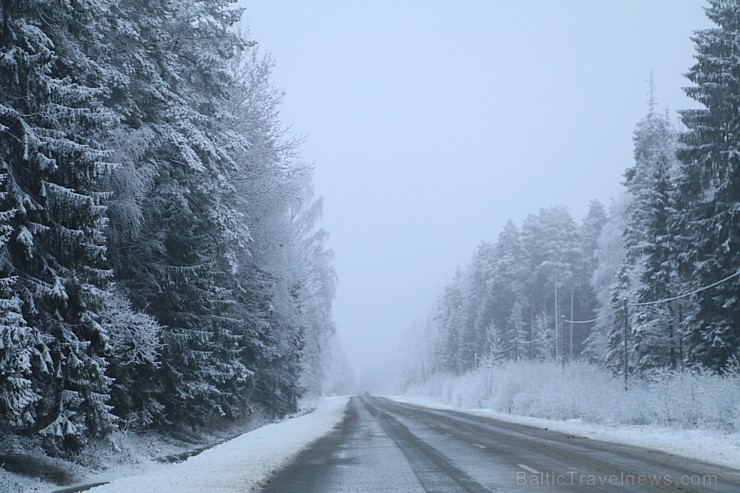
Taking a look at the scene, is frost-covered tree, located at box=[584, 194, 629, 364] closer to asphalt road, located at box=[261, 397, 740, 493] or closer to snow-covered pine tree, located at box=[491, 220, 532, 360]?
snow-covered pine tree, located at box=[491, 220, 532, 360]

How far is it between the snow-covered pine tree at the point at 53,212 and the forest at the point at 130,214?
29mm

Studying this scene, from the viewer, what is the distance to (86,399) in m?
12.2

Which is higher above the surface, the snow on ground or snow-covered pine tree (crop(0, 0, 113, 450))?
snow-covered pine tree (crop(0, 0, 113, 450))

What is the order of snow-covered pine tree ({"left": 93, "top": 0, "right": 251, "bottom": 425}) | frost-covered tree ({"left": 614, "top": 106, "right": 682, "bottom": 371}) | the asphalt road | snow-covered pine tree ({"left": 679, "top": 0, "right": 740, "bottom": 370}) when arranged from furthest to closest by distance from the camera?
frost-covered tree ({"left": 614, "top": 106, "right": 682, "bottom": 371}), snow-covered pine tree ({"left": 679, "top": 0, "right": 740, "bottom": 370}), snow-covered pine tree ({"left": 93, "top": 0, "right": 251, "bottom": 425}), the asphalt road

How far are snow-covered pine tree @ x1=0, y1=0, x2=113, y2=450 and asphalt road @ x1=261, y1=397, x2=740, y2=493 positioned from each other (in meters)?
4.12

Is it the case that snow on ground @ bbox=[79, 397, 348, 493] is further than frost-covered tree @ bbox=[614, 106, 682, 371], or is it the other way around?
frost-covered tree @ bbox=[614, 106, 682, 371]

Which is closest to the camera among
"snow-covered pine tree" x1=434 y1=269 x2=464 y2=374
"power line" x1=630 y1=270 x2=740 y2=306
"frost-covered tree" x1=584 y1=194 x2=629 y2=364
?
"power line" x1=630 y1=270 x2=740 y2=306

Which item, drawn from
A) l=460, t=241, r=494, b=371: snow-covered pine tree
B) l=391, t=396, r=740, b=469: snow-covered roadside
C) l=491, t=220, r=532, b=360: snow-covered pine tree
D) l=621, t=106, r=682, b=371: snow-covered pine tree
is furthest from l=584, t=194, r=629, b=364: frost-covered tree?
l=391, t=396, r=740, b=469: snow-covered roadside

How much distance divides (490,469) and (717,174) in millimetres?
21880

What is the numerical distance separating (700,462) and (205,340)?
1284 centimetres

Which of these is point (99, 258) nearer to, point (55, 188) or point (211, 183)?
point (55, 188)

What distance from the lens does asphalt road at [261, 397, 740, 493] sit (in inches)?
398

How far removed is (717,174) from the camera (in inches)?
1118

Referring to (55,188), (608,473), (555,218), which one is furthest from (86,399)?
(555,218)
